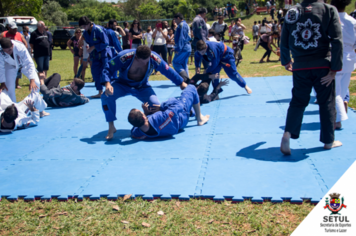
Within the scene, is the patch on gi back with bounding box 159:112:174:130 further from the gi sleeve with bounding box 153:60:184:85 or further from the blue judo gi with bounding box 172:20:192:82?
the blue judo gi with bounding box 172:20:192:82

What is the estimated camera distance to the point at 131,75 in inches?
205

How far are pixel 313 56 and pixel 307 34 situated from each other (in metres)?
0.27

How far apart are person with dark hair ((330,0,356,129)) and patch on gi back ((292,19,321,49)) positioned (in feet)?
3.61

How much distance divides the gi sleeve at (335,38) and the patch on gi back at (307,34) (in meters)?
0.14

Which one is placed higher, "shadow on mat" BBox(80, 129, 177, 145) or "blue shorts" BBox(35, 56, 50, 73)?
"blue shorts" BBox(35, 56, 50, 73)

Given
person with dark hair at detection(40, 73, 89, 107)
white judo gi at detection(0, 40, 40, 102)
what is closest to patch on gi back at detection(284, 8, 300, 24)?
white judo gi at detection(0, 40, 40, 102)

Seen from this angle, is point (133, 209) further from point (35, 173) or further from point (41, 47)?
point (41, 47)

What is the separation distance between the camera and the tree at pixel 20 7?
38281 mm

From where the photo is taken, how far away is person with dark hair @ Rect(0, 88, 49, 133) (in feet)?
18.0

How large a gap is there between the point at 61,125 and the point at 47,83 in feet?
6.34

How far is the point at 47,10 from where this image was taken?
56.8 m

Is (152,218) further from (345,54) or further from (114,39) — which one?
(114,39)

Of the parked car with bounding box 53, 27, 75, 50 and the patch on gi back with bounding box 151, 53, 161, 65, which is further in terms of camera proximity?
the parked car with bounding box 53, 27, 75, 50

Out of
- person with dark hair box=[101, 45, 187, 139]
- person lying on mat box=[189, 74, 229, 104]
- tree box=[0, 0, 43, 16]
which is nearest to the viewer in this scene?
person with dark hair box=[101, 45, 187, 139]
